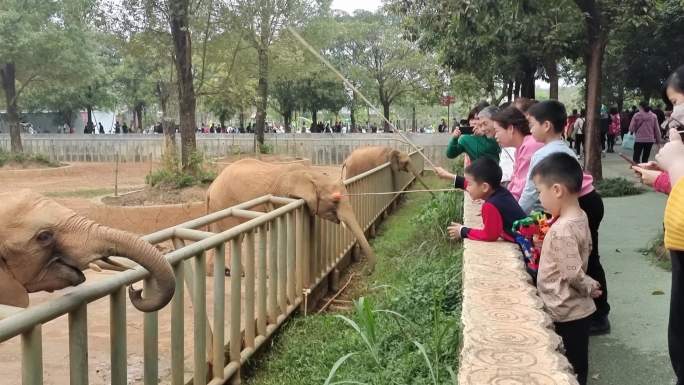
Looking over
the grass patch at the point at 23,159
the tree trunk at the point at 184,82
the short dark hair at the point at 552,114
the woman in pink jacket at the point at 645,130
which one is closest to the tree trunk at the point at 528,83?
the woman in pink jacket at the point at 645,130

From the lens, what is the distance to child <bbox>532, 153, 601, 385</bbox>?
3395 mm

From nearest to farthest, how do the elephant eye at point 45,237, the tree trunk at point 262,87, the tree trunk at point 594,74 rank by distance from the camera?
the elephant eye at point 45,237
the tree trunk at point 594,74
the tree trunk at point 262,87

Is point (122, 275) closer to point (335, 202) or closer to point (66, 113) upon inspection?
point (335, 202)

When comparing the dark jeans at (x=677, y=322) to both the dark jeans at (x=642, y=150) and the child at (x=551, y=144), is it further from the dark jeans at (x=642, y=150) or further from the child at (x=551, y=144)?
the dark jeans at (x=642, y=150)

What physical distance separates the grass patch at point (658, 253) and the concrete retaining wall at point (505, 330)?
9.63 feet

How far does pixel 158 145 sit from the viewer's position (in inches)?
1067

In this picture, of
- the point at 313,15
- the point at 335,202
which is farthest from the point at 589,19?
the point at 313,15

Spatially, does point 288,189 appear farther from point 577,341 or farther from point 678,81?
point 678,81

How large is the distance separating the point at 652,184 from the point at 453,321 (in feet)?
4.23

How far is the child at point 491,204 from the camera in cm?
433

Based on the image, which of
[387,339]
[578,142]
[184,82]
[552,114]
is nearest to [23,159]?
[184,82]

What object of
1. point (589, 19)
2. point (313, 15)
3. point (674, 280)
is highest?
point (313, 15)

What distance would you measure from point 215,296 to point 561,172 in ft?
7.03

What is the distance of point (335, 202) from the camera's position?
6.46 metres
